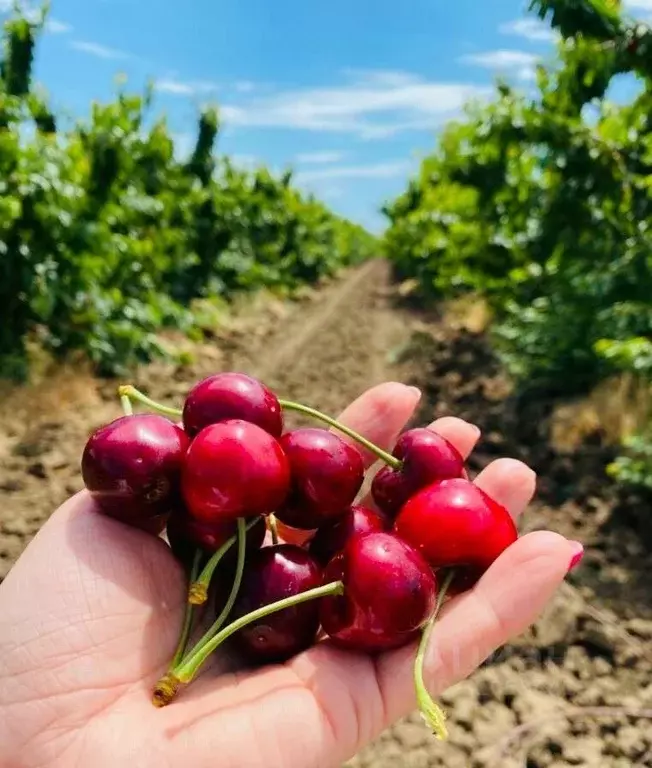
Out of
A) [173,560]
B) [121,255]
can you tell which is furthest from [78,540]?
[121,255]

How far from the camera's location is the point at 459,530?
1778 millimetres

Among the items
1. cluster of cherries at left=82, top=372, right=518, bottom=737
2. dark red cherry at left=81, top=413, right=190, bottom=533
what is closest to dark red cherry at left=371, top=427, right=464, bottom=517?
cluster of cherries at left=82, top=372, right=518, bottom=737

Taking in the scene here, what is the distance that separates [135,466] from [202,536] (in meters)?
0.20

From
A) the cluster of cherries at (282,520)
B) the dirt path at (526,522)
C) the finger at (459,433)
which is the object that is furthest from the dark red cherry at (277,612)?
the dirt path at (526,522)

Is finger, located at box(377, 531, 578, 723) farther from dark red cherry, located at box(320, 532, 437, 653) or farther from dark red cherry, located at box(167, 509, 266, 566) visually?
dark red cherry, located at box(167, 509, 266, 566)

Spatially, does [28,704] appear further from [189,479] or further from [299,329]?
[299,329]

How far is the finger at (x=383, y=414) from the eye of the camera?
91.9 inches

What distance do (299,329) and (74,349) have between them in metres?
5.74

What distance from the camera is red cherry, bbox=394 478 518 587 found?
1780 millimetres

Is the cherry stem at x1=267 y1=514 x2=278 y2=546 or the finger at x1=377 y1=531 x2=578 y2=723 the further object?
the cherry stem at x1=267 y1=514 x2=278 y2=546

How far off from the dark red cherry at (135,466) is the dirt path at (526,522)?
4.59 feet


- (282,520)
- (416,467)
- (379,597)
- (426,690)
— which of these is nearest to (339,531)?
(282,520)

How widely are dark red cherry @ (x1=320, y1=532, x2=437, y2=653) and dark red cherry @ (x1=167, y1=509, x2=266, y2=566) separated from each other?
243 millimetres

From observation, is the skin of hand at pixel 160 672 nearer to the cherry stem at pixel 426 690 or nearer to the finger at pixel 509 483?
the cherry stem at pixel 426 690
